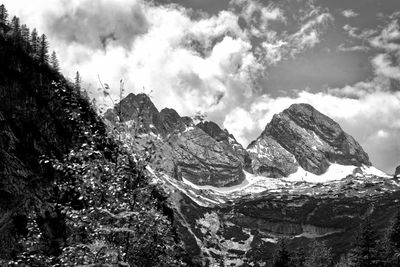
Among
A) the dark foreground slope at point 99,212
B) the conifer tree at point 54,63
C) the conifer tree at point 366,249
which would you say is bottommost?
the dark foreground slope at point 99,212

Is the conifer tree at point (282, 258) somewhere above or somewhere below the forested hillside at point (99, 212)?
above

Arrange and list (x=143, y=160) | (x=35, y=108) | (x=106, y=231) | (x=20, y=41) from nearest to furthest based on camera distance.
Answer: (x=106, y=231) < (x=143, y=160) < (x=35, y=108) < (x=20, y=41)

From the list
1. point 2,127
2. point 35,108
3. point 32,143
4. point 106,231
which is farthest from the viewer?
point 35,108

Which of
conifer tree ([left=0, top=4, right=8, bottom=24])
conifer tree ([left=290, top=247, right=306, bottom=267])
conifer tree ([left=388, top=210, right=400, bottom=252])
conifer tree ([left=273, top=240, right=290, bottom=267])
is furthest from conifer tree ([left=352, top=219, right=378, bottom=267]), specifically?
conifer tree ([left=0, top=4, right=8, bottom=24])

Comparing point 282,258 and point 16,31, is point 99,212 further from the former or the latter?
point 16,31

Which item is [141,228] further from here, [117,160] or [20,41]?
[20,41]

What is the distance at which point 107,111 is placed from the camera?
627 inches

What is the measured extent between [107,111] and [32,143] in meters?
91.6

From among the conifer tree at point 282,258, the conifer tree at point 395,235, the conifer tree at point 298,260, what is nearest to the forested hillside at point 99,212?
the conifer tree at point 395,235

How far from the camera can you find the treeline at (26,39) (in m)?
136

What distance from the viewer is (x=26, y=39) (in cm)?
15450

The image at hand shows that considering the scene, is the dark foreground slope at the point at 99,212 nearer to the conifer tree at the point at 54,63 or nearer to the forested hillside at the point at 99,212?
the forested hillside at the point at 99,212

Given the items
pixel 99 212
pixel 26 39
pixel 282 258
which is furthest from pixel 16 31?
pixel 99 212

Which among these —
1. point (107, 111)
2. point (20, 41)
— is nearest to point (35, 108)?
point (20, 41)
